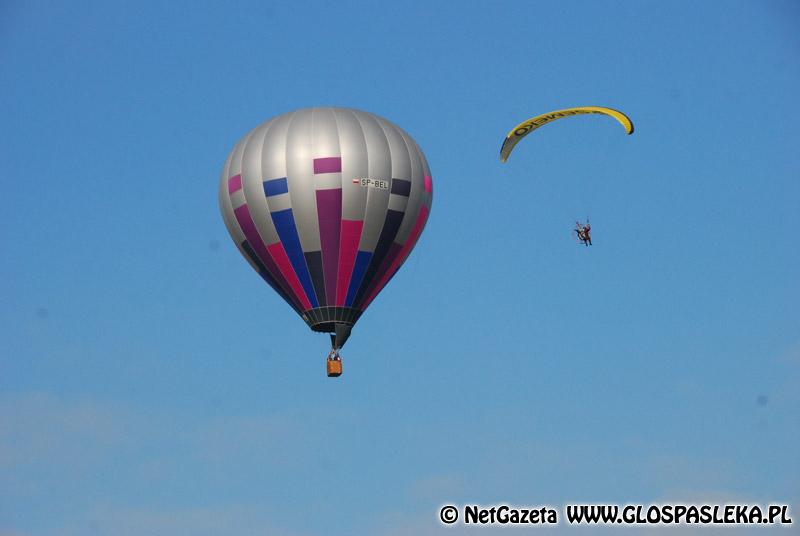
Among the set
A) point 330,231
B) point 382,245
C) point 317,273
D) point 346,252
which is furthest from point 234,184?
point 382,245

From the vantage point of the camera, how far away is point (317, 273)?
84125 mm

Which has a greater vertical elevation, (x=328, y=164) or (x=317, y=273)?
(x=328, y=164)

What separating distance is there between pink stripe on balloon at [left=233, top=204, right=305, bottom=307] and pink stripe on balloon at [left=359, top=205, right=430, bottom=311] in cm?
340

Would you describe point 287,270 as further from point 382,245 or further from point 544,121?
point 544,121

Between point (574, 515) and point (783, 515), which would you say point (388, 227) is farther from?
point (783, 515)

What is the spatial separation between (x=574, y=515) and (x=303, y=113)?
22.7 m

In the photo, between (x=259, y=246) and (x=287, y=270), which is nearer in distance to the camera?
(x=287, y=270)

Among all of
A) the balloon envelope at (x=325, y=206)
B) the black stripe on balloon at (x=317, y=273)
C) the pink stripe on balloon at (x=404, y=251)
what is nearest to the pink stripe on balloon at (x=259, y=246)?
the balloon envelope at (x=325, y=206)

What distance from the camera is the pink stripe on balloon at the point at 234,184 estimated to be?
280 feet

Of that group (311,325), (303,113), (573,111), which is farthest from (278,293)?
(573,111)

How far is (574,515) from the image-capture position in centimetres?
7288

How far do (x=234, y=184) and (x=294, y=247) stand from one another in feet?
13.0

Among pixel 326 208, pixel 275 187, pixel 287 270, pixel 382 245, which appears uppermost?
pixel 275 187

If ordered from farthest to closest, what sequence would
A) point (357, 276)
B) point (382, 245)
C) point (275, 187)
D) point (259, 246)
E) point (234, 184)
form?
point (234, 184), point (259, 246), point (382, 245), point (357, 276), point (275, 187)
